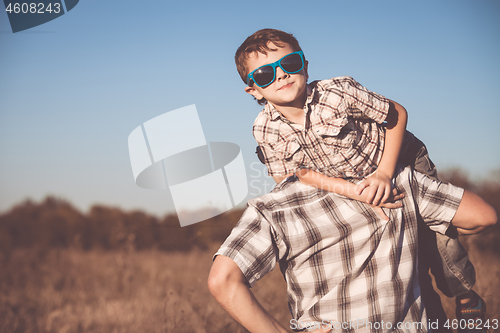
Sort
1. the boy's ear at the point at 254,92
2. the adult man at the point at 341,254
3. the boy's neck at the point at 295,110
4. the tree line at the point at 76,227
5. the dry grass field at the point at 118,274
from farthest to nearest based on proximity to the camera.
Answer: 1. the tree line at the point at 76,227
2. the dry grass field at the point at 118,274
3. the boy's ear at the point at 254,92
4. the boy's neck at the point at 295,110
5. the adult man at the point at 341,254

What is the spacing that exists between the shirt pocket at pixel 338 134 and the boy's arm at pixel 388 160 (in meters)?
0.18

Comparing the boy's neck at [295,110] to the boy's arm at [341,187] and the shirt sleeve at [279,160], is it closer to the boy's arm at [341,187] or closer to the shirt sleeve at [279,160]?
the shirt sleeve at [279,160]

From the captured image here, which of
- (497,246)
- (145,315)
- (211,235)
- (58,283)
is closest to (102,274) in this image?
(58,283)

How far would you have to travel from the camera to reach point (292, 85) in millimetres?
1783

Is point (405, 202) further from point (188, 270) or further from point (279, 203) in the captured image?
point (188, 270)

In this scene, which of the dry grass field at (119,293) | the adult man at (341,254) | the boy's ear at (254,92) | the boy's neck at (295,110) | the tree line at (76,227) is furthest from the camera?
the tree line at (76,227)

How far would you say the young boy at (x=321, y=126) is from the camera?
1758 mm

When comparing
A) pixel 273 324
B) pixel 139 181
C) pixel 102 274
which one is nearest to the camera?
pixel 273 324

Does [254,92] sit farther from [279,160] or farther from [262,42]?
[279,160]

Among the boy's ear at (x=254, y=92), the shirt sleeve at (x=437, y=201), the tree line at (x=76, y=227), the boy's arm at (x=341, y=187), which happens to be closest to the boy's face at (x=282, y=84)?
the boy's ear at (x=254, y=92)

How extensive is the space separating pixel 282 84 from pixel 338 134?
0.36 meters

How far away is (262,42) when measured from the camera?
1897 mm

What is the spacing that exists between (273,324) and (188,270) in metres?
6.41

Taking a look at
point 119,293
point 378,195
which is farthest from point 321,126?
point 119,293
